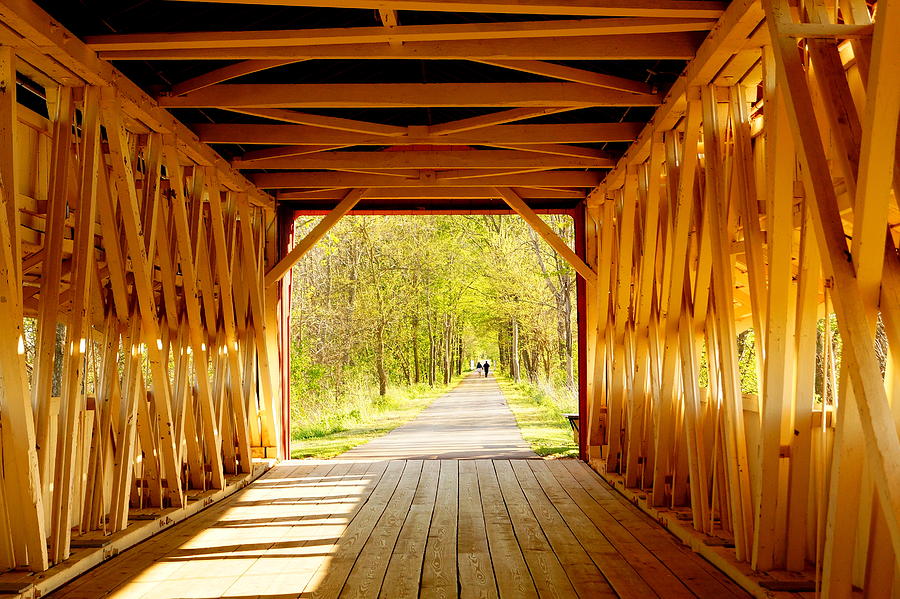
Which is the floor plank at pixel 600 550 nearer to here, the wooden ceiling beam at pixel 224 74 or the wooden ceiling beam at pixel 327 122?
the wooden ceiling beam at pixel 327 122

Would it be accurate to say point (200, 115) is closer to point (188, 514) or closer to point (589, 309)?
point (188, 514)

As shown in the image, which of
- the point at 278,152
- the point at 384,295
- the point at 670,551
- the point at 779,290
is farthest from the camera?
the point at 384,295

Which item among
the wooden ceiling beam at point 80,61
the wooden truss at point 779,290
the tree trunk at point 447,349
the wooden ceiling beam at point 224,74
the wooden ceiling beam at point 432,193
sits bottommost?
the tree trunk at point 447,349

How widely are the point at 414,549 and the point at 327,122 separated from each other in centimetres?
358

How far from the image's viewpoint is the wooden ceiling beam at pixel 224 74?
568 centimetres

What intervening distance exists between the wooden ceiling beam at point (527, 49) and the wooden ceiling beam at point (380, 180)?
11.9 ft

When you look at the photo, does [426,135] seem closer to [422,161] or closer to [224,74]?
[422,161]

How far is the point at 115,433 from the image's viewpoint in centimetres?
584

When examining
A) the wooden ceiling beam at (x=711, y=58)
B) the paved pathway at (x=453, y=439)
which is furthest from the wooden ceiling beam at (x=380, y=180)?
the paved pathway at (x=453, y=439)

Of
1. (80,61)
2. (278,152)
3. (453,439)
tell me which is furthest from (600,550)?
(453,439)

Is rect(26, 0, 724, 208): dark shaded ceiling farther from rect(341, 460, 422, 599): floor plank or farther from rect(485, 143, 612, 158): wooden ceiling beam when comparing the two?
rect(341, 460, 422, 599): floor plank

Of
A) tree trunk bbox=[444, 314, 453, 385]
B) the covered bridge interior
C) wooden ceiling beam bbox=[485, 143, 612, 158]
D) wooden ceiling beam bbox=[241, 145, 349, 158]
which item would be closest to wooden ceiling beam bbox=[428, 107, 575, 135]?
the covered bridge interior

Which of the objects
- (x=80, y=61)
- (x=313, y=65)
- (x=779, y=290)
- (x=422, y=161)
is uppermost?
(x=313, y=65)

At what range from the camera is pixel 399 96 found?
6211mm
